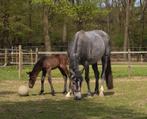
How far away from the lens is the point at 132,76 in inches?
964

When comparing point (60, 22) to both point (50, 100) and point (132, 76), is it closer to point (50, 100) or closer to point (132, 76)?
point (132, 76)

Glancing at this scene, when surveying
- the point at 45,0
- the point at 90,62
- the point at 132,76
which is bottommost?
the point at 132,76

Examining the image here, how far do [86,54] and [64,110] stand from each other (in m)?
3.46

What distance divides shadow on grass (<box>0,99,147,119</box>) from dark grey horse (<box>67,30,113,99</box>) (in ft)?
2.30

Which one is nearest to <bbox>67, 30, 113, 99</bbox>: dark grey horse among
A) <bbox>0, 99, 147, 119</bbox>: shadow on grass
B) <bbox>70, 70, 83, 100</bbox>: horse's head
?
<bbox>70, 70, 83, 100</bbox>: horse's head

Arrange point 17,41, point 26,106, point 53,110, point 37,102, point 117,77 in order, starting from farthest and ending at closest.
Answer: point 17,41
point 117,77
point 37,102
point 26,106
point 53,110

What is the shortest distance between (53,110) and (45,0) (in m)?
21.8

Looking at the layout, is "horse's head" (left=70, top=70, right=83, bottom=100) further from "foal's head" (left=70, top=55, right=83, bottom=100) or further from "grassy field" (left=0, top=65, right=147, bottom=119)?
"grassy field" (left=0, top=65, right=147, bottom=119)

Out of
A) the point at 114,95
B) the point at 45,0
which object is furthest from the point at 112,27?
the point at 114,95

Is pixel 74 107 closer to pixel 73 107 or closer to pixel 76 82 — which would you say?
pixel 73 107

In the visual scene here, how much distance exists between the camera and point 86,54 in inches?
560

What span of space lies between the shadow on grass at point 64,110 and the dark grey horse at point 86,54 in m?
0.70

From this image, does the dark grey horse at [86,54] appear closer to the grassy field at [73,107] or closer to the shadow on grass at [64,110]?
the grassy field at [73,107]

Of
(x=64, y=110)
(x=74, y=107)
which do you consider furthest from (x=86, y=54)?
(x=64, y=110)
